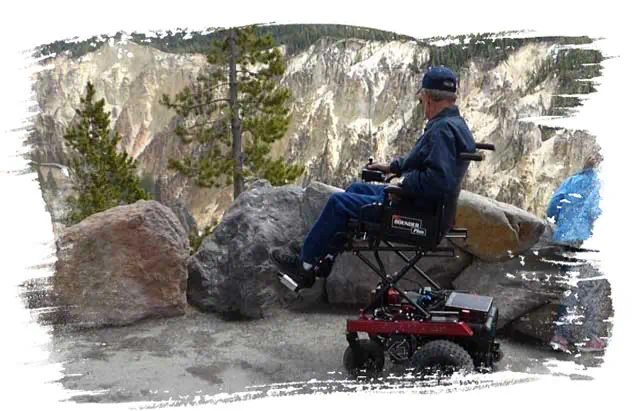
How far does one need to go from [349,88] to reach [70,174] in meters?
8.49

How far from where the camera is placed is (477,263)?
6.43m

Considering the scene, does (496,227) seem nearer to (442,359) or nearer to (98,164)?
(442,359)

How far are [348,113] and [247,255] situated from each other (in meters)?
9.37

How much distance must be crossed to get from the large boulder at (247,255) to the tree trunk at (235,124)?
11.3m

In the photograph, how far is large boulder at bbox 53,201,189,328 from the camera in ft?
19.9

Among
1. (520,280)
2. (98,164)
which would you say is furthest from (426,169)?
(98,164)

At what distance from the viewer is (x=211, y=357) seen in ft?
18.2

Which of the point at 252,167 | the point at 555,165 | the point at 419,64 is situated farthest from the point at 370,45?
the point at 252,167

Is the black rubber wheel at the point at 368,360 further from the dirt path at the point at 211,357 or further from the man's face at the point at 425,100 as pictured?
the man's face at the point at 425,100

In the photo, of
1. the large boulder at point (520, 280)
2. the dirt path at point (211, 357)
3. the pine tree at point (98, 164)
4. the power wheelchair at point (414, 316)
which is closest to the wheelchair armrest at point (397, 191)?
the power wheelchair at point (414, 316)

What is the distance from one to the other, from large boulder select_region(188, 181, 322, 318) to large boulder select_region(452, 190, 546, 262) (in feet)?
5.09

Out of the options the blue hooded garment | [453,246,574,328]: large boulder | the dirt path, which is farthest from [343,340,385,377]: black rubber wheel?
the blue hooded garment

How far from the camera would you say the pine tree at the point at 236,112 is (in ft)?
59.4

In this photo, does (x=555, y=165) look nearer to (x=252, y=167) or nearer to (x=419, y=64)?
(x=419, y=64)
